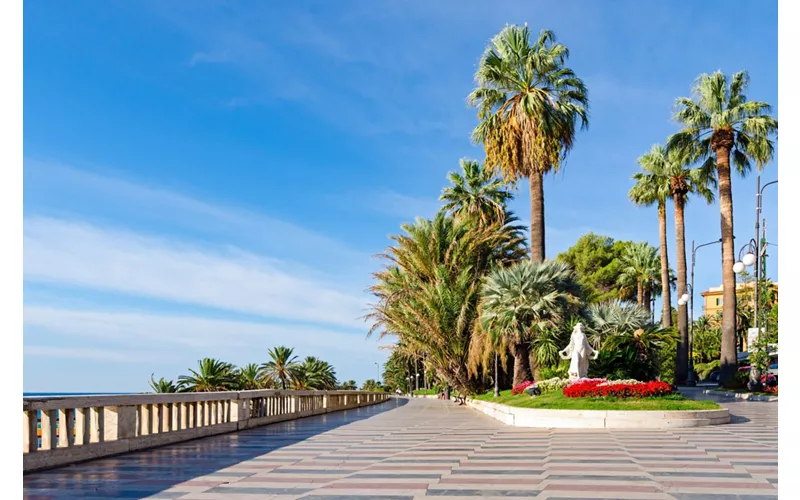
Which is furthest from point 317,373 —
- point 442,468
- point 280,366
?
point 442,468

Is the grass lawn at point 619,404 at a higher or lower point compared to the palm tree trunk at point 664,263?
lower

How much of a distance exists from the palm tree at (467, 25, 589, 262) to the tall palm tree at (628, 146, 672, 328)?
19396mm

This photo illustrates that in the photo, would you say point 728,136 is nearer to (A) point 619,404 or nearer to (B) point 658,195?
(B) point 658,195

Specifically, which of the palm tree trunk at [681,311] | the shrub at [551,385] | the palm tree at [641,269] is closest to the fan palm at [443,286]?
the shrub at [551,385]

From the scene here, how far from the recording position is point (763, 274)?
36.9 meters

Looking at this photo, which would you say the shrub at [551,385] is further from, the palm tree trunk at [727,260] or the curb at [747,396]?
the palm tree trunk at [727,260]

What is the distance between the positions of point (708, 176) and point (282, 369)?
3297 cm

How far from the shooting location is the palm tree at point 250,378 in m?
44.2

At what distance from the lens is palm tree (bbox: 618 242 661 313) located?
62938 mm

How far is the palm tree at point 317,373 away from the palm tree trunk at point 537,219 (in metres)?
32.1

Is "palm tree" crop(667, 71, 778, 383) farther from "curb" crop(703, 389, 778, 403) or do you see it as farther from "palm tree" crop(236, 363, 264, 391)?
"palm tree" crop(236, 363, 264, 391)

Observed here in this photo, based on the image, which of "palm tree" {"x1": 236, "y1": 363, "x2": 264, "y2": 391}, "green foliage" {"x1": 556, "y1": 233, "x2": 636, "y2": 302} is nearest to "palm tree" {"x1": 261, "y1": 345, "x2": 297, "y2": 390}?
"palm tree" {"x1": 236, "y1": 363, "x2": 264, "y2": 391}

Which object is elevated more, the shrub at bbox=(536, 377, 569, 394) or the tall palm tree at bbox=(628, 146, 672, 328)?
the tall palm tree at bbox=(628, 146, 672, 328)
